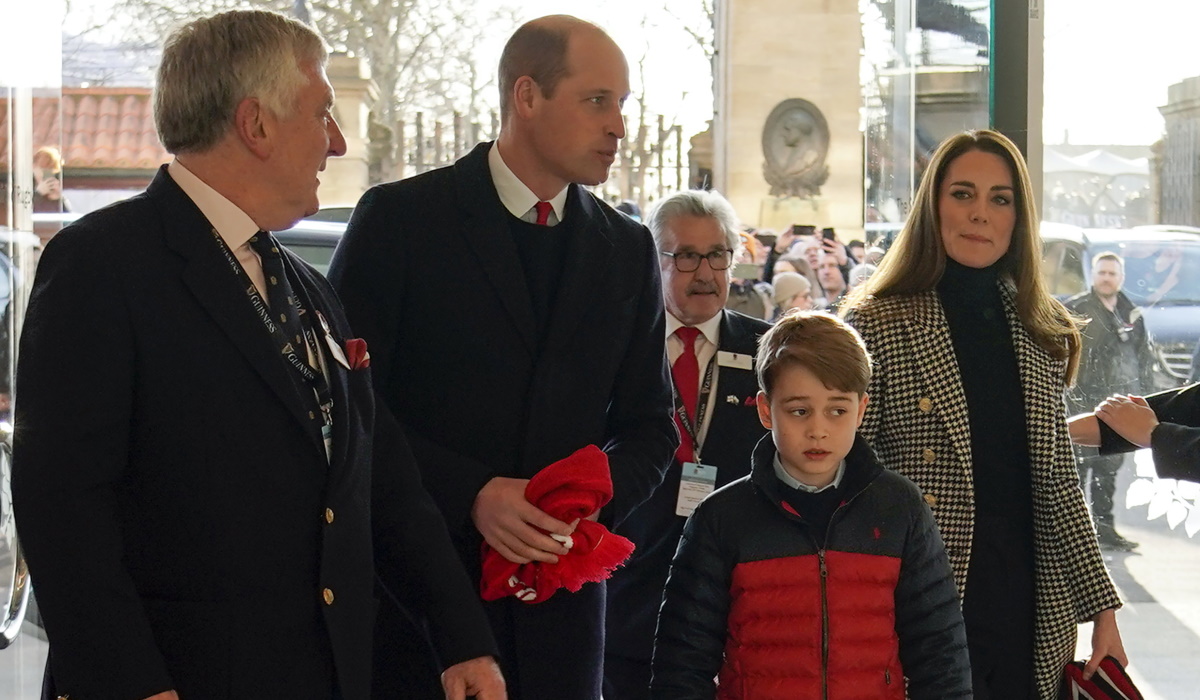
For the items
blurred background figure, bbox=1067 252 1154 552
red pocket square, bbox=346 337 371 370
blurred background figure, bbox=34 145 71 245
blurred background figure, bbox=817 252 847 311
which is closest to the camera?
red pocket square, bbox=346 337 371 370

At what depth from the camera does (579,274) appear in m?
2.11

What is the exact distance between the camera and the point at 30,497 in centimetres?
140

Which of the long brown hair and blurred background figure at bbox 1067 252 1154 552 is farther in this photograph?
blurred background figure at bbox 1067 252 1154 552

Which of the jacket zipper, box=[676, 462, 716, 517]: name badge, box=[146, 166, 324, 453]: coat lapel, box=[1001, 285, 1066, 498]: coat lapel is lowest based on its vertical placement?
the jacket zipper

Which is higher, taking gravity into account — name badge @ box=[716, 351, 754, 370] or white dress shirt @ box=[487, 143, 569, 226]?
white dress shirt @ box=[487, 143, 569, 226]

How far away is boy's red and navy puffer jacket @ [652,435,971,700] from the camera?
2006 millimetres

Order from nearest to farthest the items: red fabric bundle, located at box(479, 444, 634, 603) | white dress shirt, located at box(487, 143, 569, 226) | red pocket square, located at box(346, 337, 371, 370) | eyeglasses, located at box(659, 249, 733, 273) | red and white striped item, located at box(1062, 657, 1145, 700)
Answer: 1. red pocket square, located at box(346, 337, 371, 370)
2. red fabric bundle, located at box(479, 444, 634, 603)
3. white dress shirt, located at box(487, 143, 569, 226)
4. red and white striped item, located at box(1062, 657, 1145, 700)
5. eyeglasses, located at box(659, 249, 733, 273)

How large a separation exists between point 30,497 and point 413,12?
13840 mm

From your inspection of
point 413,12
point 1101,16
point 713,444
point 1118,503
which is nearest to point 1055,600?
point 713,444

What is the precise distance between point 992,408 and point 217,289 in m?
1.38

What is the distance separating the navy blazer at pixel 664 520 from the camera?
8.38ft

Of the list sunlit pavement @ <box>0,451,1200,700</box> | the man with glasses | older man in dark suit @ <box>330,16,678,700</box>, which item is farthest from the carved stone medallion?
older man in dark suit @ <box>330,16,678,700</box>

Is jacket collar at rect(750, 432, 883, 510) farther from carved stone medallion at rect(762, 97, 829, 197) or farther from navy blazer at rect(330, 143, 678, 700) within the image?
carved stone medallion at rect(762, 97, 829, 197)

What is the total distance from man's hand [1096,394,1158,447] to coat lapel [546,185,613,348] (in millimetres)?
1069
